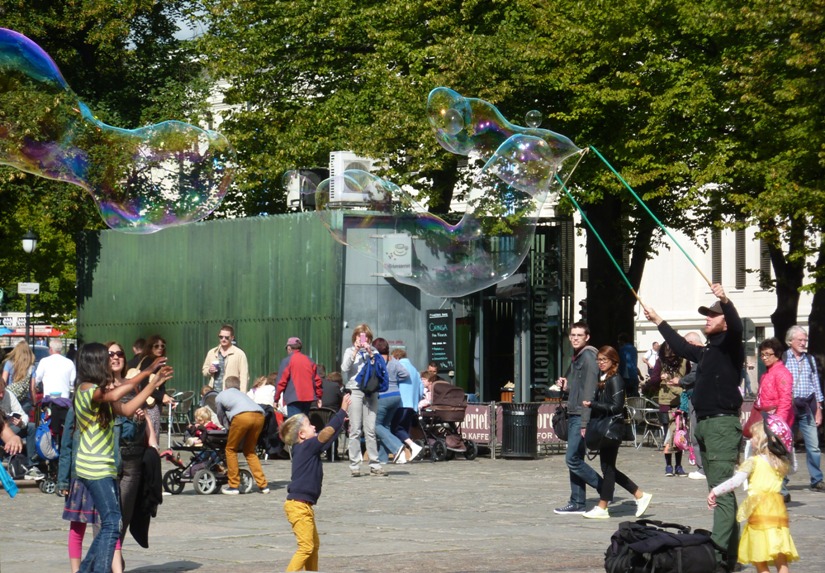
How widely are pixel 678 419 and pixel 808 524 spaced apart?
5805 mm

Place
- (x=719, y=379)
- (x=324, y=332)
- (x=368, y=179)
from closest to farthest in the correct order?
(x=719, y=379), (x=368, y=179), (x=324, y=332)

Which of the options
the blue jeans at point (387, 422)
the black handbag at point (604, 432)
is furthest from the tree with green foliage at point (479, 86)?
the black handbag at point (604, 432)

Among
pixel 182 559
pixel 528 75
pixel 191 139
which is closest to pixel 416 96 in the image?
pixel 528 75

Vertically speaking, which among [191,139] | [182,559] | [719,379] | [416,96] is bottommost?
[182,559]

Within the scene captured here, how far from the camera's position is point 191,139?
49.3 ft

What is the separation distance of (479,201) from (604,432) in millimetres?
4283

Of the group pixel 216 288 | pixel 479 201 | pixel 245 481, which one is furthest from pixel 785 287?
pixel 245 481

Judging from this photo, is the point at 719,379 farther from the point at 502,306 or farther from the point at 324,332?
the point at 502,306

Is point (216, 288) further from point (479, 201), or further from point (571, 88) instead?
point (479, 201)

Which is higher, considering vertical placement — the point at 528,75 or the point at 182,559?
the point at 528,75

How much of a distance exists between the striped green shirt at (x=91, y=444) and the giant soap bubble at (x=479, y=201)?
764 cm

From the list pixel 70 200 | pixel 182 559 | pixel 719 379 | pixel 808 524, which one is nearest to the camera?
pixel 719 379

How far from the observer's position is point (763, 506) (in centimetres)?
1016

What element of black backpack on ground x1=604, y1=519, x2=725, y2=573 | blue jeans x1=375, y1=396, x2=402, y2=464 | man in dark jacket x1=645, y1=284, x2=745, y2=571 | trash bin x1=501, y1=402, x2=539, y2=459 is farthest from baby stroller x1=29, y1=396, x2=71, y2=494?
black backpack on ground x1=604, y1=519, x2=725, y2=573
